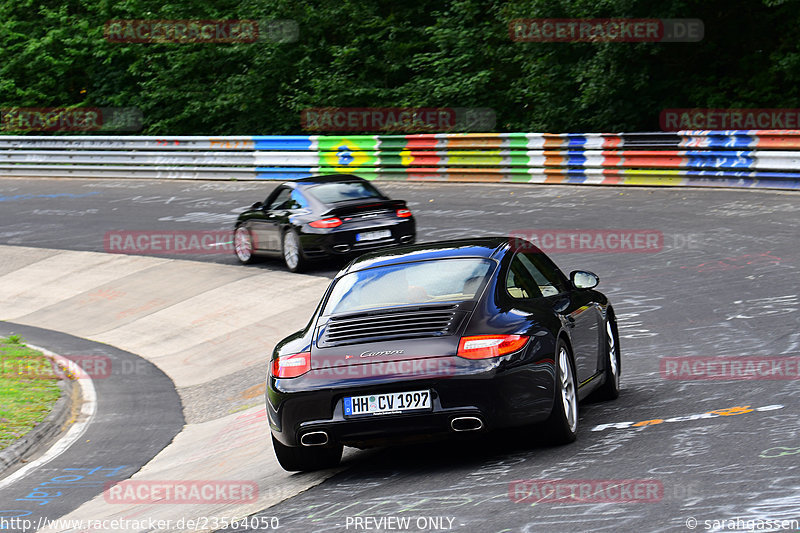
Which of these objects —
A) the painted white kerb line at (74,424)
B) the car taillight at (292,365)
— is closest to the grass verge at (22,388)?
the painted white kerb line at (74,424)

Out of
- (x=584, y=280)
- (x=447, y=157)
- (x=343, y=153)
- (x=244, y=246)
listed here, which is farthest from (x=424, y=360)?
(x=343, y=153)

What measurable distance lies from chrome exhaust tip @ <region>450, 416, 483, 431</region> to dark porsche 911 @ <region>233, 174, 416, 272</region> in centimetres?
1032

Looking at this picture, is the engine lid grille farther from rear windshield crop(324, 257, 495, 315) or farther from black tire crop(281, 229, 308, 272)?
black tire crop(281, 229, 308, 272)

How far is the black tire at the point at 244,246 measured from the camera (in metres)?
19.0

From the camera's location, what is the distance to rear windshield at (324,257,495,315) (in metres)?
7.50

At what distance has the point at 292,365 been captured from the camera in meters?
7.28

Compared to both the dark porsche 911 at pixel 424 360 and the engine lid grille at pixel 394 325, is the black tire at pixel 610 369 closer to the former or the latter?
the dark porsche 911 at pixel 424 360

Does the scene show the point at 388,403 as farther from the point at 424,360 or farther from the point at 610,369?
the point at 610,369

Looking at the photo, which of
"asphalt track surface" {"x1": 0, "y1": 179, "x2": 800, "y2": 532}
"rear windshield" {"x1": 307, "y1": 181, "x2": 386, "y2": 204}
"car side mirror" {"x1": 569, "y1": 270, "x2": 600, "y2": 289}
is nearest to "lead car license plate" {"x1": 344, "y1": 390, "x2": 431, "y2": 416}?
"asphalt track surface" {"x1": 0, "y1": 179, "x2": 800, "y2": 532}

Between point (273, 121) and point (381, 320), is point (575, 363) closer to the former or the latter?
point (381, 320)

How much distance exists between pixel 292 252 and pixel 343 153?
1256 cm

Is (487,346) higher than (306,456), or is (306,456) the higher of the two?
(487,346)

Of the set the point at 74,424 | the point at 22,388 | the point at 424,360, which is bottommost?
the point at 74,424

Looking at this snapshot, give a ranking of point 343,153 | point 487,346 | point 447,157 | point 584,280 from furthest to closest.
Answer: point 343,153, point 447,157, point 584,280, point 487,346
